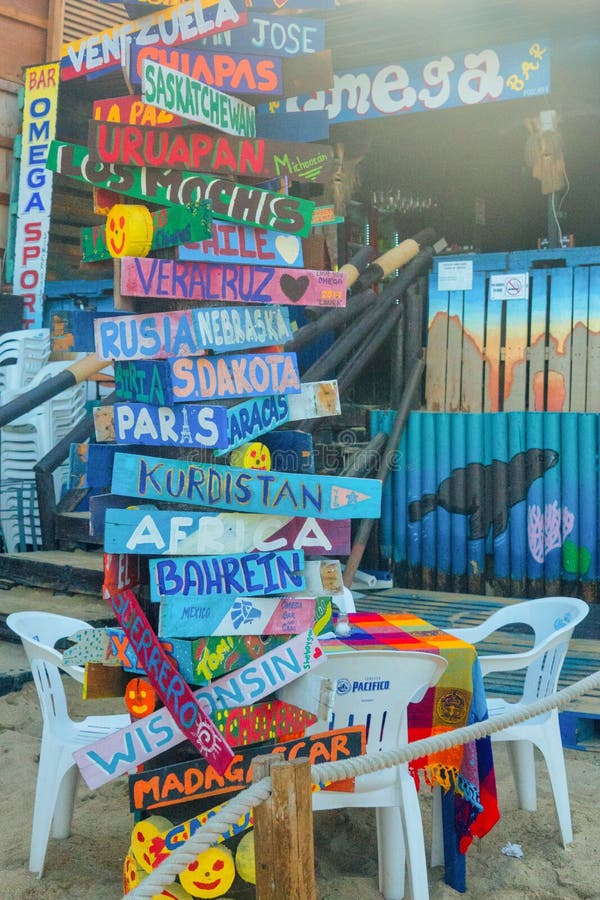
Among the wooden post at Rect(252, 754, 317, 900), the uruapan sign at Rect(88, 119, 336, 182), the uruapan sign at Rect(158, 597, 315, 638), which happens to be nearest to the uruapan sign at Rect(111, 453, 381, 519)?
the uruapan sign at Rect(158, 597, 315, 638)

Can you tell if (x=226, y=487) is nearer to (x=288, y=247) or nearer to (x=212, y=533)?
(x=212, y=533)

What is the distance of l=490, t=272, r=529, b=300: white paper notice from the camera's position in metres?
7.96

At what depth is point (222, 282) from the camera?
11.4 feet

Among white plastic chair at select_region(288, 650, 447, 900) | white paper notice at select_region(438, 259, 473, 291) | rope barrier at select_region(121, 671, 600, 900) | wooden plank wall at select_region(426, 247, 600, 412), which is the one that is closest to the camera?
rope barrier at select_region(121, 671, 600, 900)

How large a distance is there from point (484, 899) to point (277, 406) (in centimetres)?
204

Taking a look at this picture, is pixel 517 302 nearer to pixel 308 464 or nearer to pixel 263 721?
pixel 308 464

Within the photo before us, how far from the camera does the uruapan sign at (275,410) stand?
3.44m

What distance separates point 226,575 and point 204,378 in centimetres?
71

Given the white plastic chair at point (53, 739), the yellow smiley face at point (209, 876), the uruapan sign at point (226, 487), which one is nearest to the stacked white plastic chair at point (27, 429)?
the white plastic chair at point (53, 739)

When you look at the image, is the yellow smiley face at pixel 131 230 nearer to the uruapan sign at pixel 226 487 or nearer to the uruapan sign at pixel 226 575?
the uruapan sign at pixel 226 487

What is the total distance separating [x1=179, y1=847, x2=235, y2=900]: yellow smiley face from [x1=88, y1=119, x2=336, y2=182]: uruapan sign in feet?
8.06

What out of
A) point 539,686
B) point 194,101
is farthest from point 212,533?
point 539,686

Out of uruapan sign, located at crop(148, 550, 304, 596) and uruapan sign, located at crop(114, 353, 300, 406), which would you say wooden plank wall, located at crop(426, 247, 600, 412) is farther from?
uruapan sign, located at crop(148, 550, 304, 596)

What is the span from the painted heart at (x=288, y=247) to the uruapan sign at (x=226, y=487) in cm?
85
